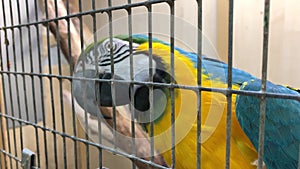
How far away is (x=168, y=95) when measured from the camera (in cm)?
46

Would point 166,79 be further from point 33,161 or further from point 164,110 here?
point 33,161

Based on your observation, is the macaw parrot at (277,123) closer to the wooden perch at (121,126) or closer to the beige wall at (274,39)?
the wooden perch at (121,126)

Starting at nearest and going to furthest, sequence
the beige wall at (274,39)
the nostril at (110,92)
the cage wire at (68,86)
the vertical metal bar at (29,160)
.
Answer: the cage wire at (68,86)
the nostril at (110,92)
the vertical metal bar at (29,160)
the beige wall at (274,39)

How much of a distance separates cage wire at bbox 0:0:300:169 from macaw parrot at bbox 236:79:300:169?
6cm

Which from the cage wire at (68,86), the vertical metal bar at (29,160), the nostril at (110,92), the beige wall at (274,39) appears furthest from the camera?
the beige wall at (274,39)

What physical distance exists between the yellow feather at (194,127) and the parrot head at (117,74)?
0.02 metres

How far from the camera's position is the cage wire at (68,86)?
0.95ft

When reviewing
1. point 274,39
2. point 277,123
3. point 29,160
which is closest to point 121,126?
point 29,160

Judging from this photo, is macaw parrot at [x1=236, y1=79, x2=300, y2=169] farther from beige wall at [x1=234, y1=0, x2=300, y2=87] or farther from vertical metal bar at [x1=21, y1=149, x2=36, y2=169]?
beige wall at [x1=234, y1=0, x2=300, y2=87]

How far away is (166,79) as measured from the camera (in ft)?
1.52

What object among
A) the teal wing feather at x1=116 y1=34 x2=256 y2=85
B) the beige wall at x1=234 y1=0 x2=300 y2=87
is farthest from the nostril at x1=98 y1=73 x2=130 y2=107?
the beige wall at x1=234 y1=0 x2=300 y2=87

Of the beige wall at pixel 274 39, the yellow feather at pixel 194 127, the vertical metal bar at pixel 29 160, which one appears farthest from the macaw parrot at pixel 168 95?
the beige wall at pixel 274 39

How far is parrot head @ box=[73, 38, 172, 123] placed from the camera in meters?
0.42

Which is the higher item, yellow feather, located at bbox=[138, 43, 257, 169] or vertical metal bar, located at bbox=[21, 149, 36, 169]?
yellow feather, located at bbox=[138, 43, 257, 169]
